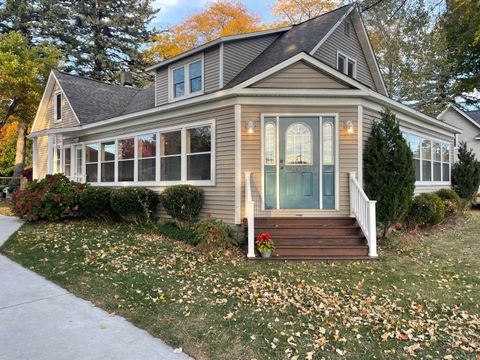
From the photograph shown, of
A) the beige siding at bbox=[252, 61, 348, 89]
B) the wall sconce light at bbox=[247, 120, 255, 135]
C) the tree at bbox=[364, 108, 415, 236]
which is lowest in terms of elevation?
the tree at bbox=[364, 108, 415, 236]

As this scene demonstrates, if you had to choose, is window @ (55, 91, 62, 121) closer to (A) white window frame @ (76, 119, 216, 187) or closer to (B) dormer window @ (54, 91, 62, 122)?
(B) dormer window @ (54, 91, 62, 122)

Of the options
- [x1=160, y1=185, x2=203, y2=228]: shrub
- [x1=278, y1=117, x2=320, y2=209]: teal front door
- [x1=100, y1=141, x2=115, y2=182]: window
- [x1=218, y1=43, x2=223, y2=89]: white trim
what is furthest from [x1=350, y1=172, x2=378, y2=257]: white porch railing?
[x1=100, y1=141, x2=115, y2=182]: window

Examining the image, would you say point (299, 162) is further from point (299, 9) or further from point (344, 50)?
point (299, 9)

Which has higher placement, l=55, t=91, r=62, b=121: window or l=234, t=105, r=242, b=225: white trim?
l=55, t=91, r=62, b=121: window

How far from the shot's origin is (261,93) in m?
7.59

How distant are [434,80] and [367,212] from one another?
780 inches

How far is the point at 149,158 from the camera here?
1023cm

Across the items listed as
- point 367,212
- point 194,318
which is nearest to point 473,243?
point 367,212

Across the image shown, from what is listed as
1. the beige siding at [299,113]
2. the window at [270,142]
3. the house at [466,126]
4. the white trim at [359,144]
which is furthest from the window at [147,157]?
the house at [466,126]

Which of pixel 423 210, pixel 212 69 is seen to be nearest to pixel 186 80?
pixel 212 69

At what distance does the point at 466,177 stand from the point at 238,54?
10163mm

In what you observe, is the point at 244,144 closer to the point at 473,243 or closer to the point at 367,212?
the point at 367,212

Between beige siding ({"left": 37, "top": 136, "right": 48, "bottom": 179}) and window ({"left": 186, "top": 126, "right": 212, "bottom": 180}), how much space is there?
10.4 metres

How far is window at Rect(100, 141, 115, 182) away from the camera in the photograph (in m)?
11.8
